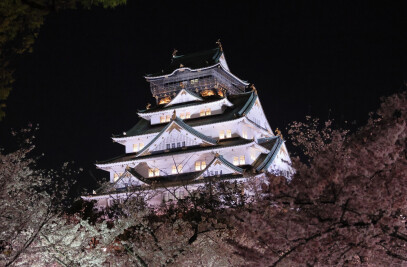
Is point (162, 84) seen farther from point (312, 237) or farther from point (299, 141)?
point (312, 237)

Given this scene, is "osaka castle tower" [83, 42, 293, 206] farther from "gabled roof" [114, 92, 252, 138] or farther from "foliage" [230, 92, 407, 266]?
"foliage" [230, 92, 407, 266]

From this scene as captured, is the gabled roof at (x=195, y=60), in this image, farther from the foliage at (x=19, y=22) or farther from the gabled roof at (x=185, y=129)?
the foliage at (x=19, y=22)

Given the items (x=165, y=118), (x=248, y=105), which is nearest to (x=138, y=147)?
(x=165, y=118)

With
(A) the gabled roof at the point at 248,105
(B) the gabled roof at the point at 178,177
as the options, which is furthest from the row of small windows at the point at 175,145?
(A) the gabled roof at the point at 248,105

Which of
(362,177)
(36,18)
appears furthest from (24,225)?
(362,177)

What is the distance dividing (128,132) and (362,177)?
49.0 metres

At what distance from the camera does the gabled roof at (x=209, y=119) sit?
5459 centimetres

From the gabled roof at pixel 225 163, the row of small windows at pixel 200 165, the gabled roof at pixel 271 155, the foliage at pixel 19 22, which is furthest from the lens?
the row of small windows at pixel 200 165

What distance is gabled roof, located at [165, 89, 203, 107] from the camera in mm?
57966

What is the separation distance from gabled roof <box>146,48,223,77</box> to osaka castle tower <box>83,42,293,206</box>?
0.60 feet

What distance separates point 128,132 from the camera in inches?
2330

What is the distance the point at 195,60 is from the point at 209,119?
12.3 meters

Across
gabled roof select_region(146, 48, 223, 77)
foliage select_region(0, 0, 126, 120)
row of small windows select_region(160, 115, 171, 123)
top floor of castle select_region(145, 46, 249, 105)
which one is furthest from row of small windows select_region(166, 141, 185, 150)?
foliage select_region(0, 0, 126, 120)

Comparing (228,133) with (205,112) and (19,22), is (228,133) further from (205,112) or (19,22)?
(19,22)
